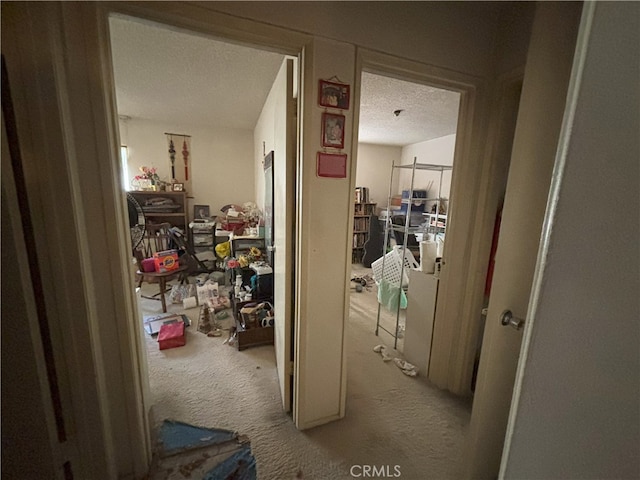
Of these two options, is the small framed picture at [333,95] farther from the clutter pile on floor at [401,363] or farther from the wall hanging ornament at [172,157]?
the wall hanging ornament at [172,157]

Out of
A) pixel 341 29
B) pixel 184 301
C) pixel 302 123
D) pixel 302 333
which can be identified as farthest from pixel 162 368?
pixel 341 29

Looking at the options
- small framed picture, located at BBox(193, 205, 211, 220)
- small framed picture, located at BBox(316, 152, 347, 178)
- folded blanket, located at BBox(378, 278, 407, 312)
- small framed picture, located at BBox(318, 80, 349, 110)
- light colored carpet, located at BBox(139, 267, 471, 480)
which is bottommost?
light colored carpet, located at BBox(139, 267, 471, 480)

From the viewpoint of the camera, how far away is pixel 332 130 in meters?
1.21

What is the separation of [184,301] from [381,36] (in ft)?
9.97

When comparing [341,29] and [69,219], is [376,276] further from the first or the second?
[69,219]

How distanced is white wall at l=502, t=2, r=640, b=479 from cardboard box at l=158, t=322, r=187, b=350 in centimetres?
249

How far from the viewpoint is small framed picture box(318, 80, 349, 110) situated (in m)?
1.16

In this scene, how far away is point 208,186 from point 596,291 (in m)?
4.76

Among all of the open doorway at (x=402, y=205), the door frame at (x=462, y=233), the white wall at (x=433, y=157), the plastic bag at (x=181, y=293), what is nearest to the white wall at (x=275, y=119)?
the door frame at (x=462, y=233)

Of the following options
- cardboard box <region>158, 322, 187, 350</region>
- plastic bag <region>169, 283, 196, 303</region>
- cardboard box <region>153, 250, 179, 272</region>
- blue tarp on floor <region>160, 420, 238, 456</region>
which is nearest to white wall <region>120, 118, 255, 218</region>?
plastic bag <region>169, 283, 196, 303</region>

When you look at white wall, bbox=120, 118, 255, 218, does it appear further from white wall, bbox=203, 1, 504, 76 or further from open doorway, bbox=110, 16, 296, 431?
white wall, bbox=203, 1, 504, 76

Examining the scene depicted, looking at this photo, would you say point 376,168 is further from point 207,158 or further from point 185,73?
point 185,73

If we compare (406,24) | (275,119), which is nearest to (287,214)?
(275,119)

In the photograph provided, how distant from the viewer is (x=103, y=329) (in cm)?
105
